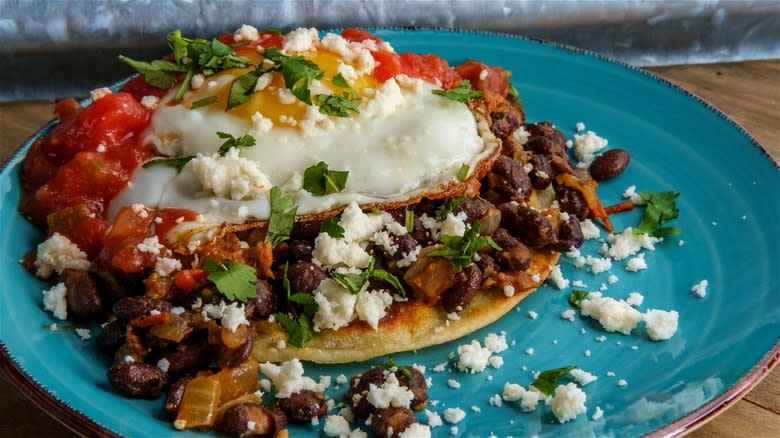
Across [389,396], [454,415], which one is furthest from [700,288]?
[389,396]

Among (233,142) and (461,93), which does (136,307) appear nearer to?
(233,142)

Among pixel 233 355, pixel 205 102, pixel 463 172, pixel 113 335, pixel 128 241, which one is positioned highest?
pixel 205 102

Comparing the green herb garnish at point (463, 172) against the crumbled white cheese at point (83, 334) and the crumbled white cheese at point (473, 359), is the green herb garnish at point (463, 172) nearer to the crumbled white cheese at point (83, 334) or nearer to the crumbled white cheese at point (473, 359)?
the crumbled white cheese at point (473, 359)

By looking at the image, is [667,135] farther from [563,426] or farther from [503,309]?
[563,426]

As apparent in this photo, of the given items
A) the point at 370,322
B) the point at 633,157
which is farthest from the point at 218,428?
the point at 633,157

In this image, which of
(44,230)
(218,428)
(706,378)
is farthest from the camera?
(44,230)

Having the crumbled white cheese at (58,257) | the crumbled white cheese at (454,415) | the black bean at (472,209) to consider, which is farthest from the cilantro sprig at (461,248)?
the crumbled white cheese at (58,257)

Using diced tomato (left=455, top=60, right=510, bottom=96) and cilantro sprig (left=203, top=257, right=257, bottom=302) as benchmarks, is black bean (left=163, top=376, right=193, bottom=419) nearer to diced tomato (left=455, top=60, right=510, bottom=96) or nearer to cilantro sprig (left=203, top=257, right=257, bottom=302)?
cilantro sprig (left=203, top=257, right=257, bottom=302)
